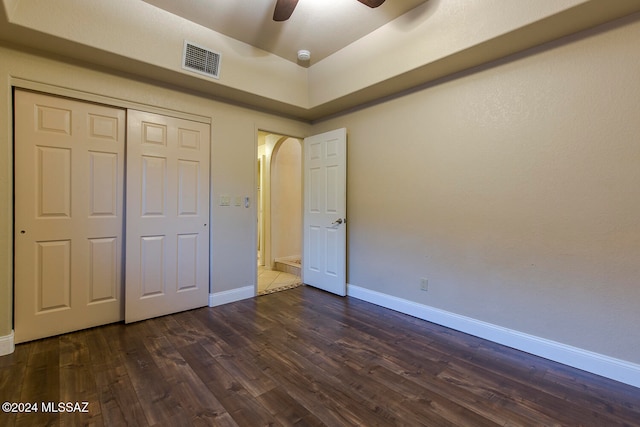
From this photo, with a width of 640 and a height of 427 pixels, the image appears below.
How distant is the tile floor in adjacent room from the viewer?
13.0 feet

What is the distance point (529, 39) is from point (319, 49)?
6.43 feet

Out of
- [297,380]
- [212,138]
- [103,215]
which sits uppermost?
[212,138]

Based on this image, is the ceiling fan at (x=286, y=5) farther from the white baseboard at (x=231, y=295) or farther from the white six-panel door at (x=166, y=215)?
the white baseboard at (x=231, y=295)

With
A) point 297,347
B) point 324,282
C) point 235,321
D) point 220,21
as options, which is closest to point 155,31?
point 220,21

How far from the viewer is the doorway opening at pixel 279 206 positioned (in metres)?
5.12

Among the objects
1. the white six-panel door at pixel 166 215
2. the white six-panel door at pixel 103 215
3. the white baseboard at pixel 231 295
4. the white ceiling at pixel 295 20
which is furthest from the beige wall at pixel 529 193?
the white six-panel door at pixel 103 215

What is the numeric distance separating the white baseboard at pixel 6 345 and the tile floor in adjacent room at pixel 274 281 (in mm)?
2195

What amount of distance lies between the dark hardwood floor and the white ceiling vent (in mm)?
2496

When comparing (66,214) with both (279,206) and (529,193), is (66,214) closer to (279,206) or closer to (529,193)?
(279,206)

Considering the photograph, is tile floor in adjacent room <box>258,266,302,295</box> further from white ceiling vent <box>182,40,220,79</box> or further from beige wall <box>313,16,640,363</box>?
white ceiling vent <box>182,40,220,79</box>

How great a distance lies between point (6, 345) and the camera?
7.11 ft

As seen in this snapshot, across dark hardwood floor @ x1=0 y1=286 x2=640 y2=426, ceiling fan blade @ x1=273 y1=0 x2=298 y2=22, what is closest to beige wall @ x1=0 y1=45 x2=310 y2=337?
dark hardwood floor @ x1=0 y1=286 x2=640 y2=426

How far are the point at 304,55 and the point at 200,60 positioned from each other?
1124 millimetres

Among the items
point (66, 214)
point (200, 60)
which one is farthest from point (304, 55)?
point (66, 214)
